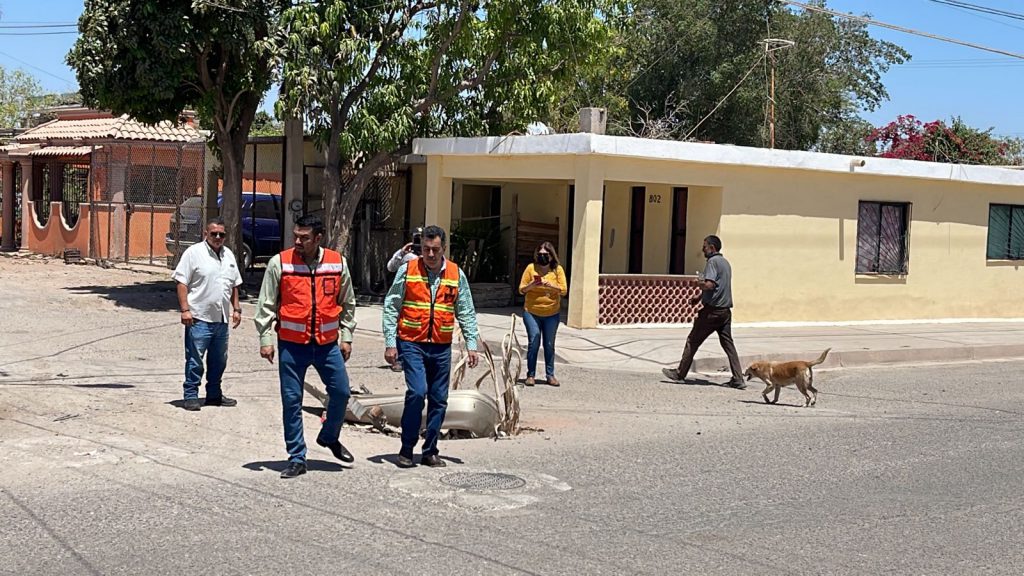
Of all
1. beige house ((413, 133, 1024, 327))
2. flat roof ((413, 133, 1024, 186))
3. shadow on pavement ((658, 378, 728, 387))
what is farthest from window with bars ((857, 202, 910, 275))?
shadow on pavement ((658, 378, 728, 387))

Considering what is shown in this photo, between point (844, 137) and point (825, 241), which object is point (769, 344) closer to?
point (825, 241)

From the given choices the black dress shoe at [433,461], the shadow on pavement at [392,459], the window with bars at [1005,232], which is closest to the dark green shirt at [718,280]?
the shadow on pavement at [392,459]

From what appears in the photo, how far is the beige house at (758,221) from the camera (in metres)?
16.7

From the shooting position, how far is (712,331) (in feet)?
41.7

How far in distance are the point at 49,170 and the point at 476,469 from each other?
24632mm

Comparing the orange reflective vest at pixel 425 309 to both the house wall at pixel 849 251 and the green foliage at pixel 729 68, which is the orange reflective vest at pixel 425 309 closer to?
the house wall at pixel 849 251

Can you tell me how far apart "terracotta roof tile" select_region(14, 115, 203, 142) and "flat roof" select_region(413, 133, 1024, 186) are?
11.4m

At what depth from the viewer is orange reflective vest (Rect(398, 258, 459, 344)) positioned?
760 centimetres

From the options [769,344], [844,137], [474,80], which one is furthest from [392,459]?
[844,137]

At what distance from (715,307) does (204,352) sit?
19.2 ft

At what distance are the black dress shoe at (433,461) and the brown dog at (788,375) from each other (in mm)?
4760

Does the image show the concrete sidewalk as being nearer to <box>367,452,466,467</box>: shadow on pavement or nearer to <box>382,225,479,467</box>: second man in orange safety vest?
<box>367,452,466,467</box>: shadow on pavement

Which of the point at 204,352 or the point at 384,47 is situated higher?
the point at 384,47

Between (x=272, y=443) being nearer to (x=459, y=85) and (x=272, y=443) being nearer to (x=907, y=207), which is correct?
(x=459, y=85)
